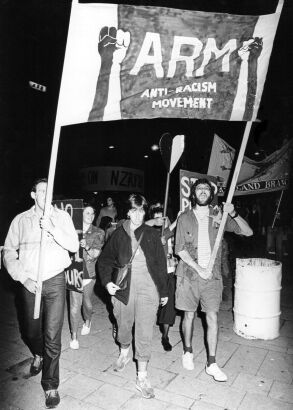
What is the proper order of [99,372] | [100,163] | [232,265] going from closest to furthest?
[99,372]
[232,265]
[100,163]

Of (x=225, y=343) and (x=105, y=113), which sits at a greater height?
(x=105, y=113)

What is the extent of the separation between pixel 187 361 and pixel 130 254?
1.57m

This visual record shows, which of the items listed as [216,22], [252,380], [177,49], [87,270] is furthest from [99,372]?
[216,22]

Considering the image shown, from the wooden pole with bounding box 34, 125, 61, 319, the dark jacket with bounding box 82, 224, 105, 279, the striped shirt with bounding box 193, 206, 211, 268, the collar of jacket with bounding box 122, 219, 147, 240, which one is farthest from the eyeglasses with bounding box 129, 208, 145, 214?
the dark jacket with bounding box 82, 224, 105, 279

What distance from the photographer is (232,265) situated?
8.03 m

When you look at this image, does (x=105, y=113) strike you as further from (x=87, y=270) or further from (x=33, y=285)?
(x=87, y=270)

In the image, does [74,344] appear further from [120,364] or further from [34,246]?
[34,246]

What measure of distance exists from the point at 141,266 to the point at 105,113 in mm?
1716

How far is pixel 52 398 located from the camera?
341cm

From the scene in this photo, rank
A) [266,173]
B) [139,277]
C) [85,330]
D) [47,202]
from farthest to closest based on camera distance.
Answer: [266,173]
[85,330]
[139,277]
[47,202]

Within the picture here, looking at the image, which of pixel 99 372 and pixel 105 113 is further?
pixel 99 372

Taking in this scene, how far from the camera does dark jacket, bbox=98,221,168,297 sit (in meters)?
3.88

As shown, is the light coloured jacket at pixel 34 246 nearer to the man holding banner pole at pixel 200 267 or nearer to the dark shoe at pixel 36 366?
the dark shoe at pixel 36 366

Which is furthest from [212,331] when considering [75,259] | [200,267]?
[75,259]
